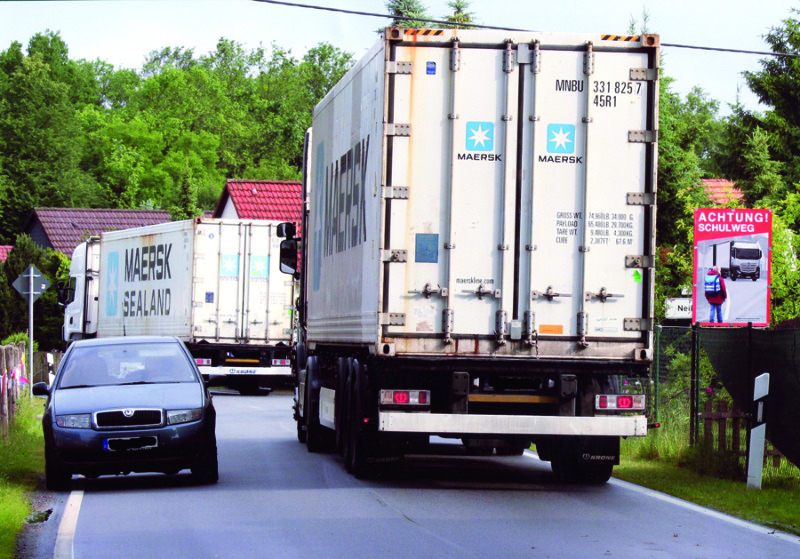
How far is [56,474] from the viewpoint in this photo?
13.4m

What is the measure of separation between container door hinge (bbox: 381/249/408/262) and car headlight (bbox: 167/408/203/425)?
2.46m

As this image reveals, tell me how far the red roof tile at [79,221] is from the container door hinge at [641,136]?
6229 cm

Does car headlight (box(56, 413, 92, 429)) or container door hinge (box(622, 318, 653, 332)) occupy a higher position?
container door hinge (box(622, 318, 653, 332))

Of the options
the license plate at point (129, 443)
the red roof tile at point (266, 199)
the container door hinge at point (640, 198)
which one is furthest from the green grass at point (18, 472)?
the red roof tile at point (266, 199)

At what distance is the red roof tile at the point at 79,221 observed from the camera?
75.6 meters

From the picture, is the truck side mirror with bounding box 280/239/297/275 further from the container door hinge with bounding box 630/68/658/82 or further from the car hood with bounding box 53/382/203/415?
the container door hinge with bounding box 630/68/658/82

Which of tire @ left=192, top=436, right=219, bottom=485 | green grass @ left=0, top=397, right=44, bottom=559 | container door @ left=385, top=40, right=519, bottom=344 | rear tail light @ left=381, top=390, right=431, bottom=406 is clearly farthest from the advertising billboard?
green grass @ left=0, top=397, right=44, bottom=559

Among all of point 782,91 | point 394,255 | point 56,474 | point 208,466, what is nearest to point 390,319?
point 394,255

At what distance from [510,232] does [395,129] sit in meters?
1.41

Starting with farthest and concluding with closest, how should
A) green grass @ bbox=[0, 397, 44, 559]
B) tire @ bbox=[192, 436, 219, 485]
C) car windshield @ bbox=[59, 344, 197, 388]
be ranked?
1. car windshield @ bbox=[59, 344, 197, 388]
2. tire @ bbox=[192, 436, 219, 485]
3. green grass @ bbox=[0, 397, 44, 559]

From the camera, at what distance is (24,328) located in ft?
188

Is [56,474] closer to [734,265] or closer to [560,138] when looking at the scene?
[560,138]

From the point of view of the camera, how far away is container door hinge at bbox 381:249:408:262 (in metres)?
12.6

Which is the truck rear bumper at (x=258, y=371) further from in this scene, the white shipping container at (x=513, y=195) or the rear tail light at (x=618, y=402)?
the rear tail light at (x=618, y=402)
